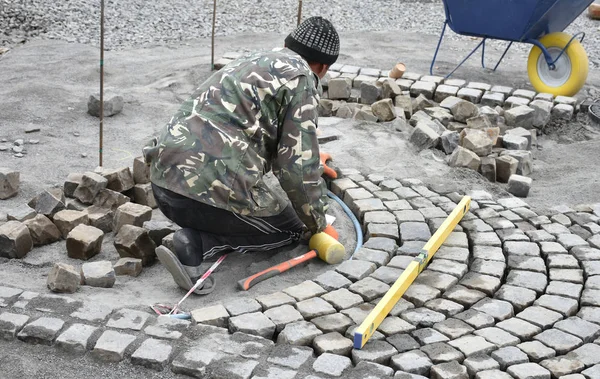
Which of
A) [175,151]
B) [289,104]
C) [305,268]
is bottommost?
[305,268]

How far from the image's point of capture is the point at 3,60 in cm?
835

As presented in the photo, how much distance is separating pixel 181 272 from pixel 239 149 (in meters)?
0.71

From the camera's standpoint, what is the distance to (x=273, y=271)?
4215 mm

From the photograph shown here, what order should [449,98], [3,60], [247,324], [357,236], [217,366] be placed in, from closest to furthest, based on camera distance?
[217,366], [247,324], [357,236], [449,98], [3,60]

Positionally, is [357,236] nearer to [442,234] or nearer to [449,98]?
[442,234]

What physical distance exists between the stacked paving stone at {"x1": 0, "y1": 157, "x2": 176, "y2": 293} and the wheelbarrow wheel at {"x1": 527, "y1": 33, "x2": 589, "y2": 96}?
4.74 m

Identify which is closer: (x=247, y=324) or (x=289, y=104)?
(x=247, y=324)

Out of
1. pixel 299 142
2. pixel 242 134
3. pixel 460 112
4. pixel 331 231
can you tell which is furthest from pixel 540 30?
pixel 242 134

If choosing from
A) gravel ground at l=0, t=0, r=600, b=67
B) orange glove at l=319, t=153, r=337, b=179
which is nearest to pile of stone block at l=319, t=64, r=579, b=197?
orange glove at l=319, t=153, r=337, b=179

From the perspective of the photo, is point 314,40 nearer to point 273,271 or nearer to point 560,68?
point 273,271

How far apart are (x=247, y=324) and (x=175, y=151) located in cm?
99

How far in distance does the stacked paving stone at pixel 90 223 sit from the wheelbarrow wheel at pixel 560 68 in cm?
474

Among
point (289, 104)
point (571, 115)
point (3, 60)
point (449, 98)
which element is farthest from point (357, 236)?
point (3, 60)

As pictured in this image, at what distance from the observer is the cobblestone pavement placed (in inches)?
135
